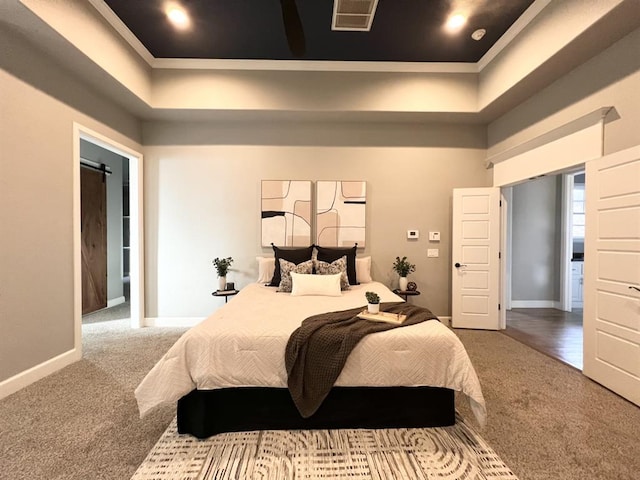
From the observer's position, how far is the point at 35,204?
106 inches

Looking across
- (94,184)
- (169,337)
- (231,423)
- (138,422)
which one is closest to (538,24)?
(231,423)

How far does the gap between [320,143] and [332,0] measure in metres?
1.72

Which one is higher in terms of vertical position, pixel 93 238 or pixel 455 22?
pixel 455 22

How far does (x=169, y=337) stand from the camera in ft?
12.5

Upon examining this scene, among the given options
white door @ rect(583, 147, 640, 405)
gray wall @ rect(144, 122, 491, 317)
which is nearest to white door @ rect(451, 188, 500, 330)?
gray wall @ rect(144, 122, 491, 317)

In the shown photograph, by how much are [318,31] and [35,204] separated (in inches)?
122

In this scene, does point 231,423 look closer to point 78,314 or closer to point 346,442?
point 346,442

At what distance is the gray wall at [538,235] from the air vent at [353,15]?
4.00m

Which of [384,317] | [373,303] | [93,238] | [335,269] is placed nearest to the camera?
[384,317]

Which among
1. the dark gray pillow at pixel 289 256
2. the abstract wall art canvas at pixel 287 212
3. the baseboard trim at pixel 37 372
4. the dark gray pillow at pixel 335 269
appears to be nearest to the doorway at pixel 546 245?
the dark gray pillow at pixel 335 269

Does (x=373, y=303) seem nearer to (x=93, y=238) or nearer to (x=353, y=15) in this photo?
(x=353, y=15)

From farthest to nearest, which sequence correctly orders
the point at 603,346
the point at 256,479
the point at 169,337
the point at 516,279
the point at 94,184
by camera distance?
the point at 516,279 → the point at 94,184 → the point at 169,337 → the point at 603,346 → the point at 256,479

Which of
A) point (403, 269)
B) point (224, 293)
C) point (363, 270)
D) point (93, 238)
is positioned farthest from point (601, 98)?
point (93, 238)

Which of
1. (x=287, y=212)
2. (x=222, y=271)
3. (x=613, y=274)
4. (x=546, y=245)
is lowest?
(x=222, y=271)
